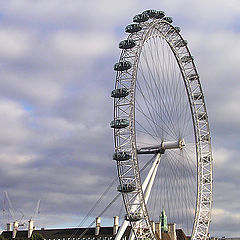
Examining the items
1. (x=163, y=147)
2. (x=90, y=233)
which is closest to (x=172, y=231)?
(x=90, y=233)

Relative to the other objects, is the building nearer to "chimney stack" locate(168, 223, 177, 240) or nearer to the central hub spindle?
"chimney stack" locate(168, 223, 177, 240)

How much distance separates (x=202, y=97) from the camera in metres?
83.8

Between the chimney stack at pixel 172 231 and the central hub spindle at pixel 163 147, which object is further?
the chimney stack at pixel 172 231

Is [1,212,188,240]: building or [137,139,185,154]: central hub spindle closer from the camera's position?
[137,139,185,154]: central hub spindle

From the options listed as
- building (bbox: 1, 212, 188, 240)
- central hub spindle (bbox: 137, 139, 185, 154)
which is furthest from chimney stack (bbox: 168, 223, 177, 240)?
central hub spindle (bbox: 137, 139, 185, 154)

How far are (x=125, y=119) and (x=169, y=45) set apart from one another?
1693cm

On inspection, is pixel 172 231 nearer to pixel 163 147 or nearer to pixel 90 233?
pixel 90 233

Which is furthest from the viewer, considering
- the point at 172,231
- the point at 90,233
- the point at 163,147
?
the point at 90,233

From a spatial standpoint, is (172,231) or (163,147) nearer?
(163,147)

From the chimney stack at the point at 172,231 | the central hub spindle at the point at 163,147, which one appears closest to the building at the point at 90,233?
the chimney stack at the point at 172,231

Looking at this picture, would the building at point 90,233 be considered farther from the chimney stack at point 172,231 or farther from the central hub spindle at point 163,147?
the central hub spindle at point 163,147

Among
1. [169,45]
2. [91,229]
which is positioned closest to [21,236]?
[91,229]

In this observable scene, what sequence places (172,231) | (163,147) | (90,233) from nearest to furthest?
(163,147) < (172,231) < (90,233)

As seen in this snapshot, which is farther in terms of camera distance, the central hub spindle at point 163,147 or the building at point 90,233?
the building at point 90,233
